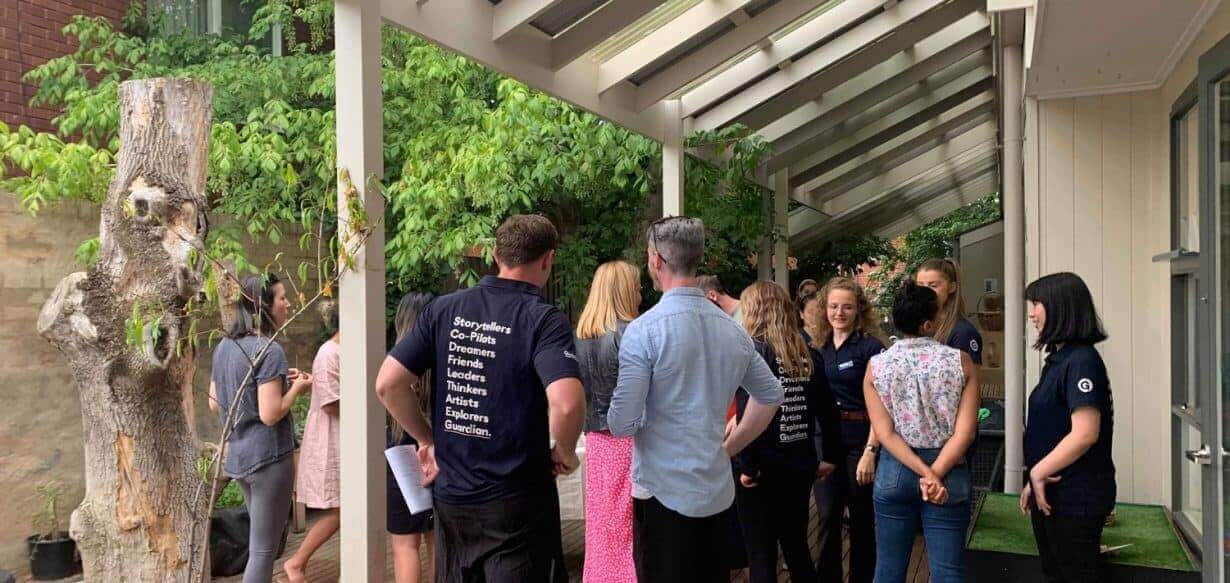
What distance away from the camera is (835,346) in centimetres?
474

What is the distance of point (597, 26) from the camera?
210 inches

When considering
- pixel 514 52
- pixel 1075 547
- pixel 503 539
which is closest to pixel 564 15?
pixel 514 52

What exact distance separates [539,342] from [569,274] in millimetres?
6268

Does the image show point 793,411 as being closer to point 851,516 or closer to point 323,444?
point 851,516

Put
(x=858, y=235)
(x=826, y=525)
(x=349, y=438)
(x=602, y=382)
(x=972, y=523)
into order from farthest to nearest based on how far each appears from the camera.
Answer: (x=858, y=235), (x=972, y=523), (x=826, y=525), (x=602, y=382), (x=349, y=438)

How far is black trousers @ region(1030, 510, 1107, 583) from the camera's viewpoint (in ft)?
11.4

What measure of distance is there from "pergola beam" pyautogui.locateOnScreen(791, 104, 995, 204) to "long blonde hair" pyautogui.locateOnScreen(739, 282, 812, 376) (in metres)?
8.01

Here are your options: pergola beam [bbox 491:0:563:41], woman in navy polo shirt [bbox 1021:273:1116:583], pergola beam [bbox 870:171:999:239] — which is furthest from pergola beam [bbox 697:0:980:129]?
pergola beam [bbox 870:171:999:239]

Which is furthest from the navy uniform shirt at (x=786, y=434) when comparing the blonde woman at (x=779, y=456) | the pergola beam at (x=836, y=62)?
the pergola beam at (x=836, y=62)

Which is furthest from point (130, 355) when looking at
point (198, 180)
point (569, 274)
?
point (569, 274)

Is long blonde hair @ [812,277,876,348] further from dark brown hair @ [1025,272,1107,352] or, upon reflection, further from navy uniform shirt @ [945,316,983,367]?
dark brown hair @ [1025,272,1107,352]

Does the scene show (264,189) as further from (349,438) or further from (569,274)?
(349,438)

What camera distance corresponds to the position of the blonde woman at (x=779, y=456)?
161 inches

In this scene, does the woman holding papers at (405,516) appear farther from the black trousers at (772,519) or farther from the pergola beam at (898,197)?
the pergola beam at (898,197)
